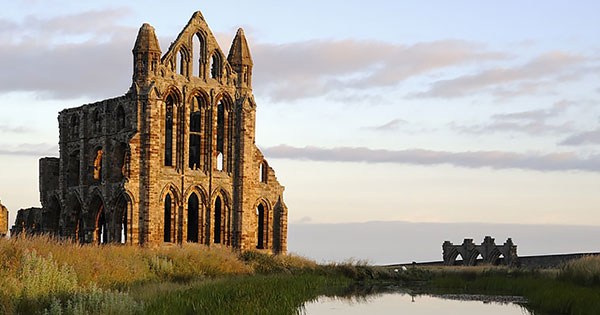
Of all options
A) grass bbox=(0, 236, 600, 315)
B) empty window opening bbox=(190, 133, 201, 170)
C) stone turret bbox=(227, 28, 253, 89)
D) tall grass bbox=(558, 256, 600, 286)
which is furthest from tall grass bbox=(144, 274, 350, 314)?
stone turret bbox=(227, 28, 253, 89)

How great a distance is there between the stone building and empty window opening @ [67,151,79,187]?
6cm

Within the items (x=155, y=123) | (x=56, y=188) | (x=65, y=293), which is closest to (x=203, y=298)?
(x=65, y=293)

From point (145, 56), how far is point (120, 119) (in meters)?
4.20

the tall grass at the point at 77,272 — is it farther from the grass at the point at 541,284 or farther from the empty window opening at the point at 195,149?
the empty window opening at the point at 195,149

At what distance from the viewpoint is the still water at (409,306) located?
27078 millimetres

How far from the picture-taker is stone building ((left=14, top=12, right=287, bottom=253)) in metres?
49.8

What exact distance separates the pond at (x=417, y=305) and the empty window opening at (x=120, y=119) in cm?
2361

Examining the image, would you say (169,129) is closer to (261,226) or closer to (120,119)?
(120,119)

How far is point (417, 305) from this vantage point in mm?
29562

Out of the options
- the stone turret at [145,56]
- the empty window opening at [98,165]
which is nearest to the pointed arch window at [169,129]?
the stone turret at [145,56]

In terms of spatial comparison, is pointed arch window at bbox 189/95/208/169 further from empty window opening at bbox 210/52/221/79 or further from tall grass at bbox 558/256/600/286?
tall grass at bbox 558/256/600/286

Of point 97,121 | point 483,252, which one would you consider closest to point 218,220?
point 97,121

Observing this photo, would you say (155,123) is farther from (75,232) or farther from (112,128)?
(75,232)

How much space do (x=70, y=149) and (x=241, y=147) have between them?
11.1 m
